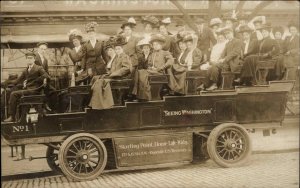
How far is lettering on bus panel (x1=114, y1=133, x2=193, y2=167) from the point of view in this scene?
592 centimetres

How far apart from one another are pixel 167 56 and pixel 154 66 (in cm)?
26

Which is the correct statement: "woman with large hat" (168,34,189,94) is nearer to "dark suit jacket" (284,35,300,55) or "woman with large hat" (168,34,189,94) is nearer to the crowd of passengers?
the crowd of passengers

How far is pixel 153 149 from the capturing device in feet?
19.8

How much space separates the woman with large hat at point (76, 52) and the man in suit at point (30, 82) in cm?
57

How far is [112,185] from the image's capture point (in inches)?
213

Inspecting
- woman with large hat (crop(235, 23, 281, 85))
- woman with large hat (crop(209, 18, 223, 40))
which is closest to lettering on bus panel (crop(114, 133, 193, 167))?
woman with large hat (crop(235, 23, 281, 85))

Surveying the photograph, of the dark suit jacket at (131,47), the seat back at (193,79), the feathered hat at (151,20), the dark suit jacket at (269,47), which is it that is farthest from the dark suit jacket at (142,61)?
the dark suit jacket at (269,47)

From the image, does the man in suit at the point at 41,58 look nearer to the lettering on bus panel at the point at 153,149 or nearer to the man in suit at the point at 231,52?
the lettering on bus panel at the point at 153,149

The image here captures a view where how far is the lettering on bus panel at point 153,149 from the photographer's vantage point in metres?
5.92

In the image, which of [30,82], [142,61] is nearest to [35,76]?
[30,82]

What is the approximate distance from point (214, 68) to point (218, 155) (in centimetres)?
138

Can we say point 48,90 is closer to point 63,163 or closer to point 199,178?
point 63,163

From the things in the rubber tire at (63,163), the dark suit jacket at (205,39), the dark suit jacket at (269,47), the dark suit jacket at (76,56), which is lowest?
the rubber tire at (63,163)

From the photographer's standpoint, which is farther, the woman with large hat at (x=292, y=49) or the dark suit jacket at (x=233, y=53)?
the woman with large hat at (x=292, y=49)
